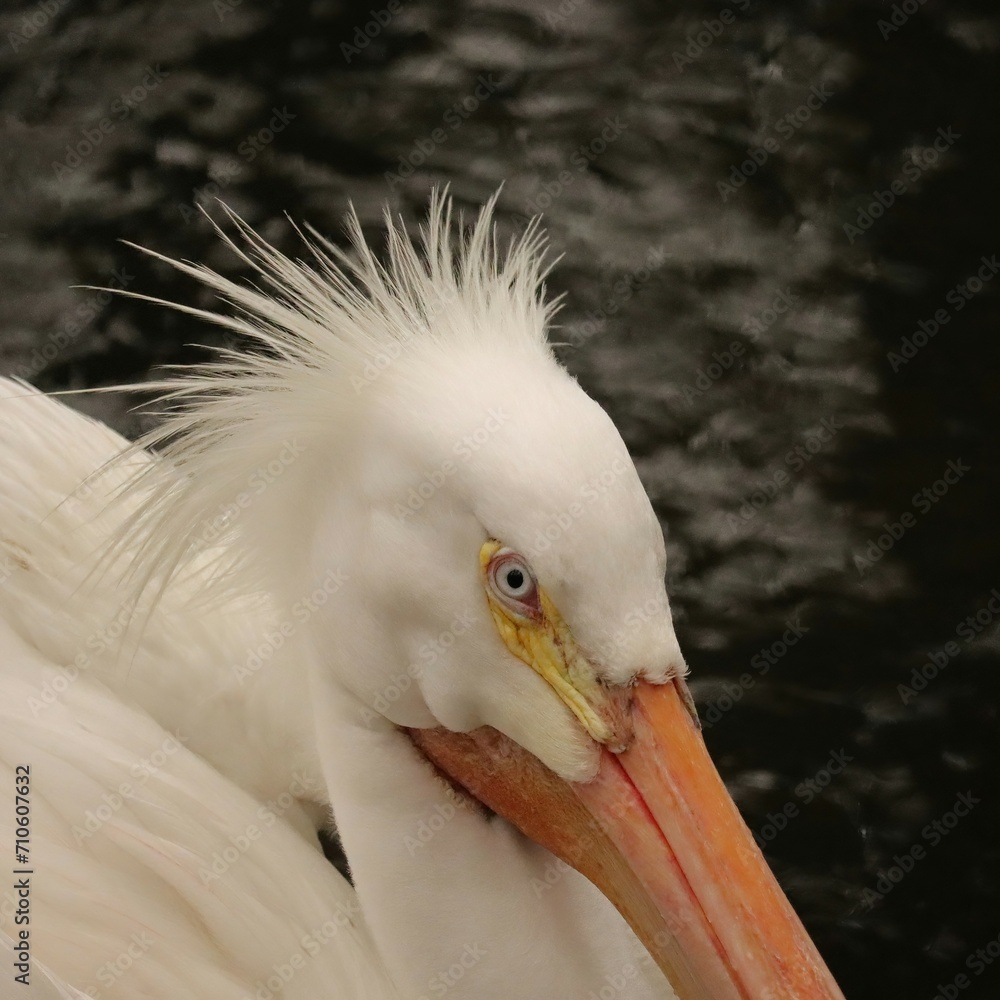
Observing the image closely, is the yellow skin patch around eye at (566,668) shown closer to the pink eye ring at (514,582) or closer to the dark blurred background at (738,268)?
the pink eye ring at (514,582)

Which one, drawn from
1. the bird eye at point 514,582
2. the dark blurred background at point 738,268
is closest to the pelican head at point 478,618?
the bird eye at point 514,582

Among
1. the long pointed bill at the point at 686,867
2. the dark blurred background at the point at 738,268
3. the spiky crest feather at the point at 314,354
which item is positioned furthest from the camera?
the dark blurred background at the point at 738,268

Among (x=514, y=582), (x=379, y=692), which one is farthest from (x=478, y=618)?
(x=379, y=692)

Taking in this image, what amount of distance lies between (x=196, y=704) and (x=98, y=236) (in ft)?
8.58

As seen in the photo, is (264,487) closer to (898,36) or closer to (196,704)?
(196,704)

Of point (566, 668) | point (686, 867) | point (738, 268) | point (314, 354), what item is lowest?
point (686, 867)

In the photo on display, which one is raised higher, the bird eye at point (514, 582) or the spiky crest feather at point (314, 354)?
the spiky crest feather at point (314, 354)

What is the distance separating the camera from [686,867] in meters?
2.16

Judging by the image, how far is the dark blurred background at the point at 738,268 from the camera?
4.04 meters

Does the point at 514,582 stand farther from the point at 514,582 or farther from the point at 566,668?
the point at 566,668

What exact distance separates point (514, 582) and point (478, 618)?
0.10 m

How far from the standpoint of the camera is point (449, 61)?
217 inches

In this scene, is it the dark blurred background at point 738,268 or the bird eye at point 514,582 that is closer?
the bird eye at point 514,582

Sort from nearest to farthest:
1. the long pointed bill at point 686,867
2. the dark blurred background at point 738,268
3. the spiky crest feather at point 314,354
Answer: the long pointed bill at point 686,867 < the spiky crest feather at point 314,354 < the dark blurred background at point 738,268
